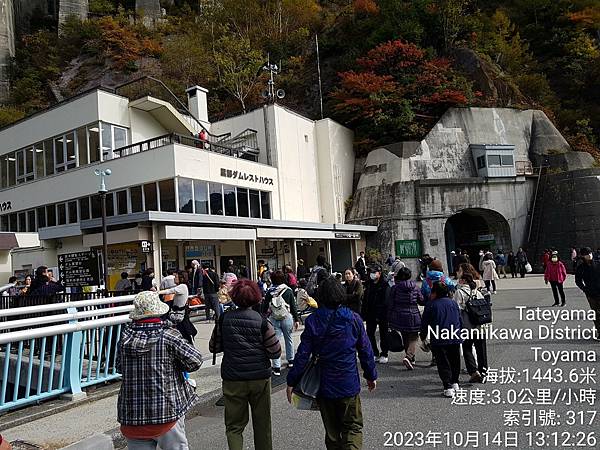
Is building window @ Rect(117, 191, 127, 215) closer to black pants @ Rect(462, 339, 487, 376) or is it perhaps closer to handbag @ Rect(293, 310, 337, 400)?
black pants @ Rect(462, 339, 487, 376)

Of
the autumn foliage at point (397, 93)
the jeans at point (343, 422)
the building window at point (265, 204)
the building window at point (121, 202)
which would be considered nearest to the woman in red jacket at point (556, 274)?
the jeans at point (343, 422)

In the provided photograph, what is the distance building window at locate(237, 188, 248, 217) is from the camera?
23422 millimetres

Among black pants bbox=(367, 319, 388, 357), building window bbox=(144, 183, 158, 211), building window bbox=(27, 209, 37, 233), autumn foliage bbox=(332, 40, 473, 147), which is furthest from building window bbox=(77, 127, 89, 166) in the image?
black pants bbox=(367, 319, 388, 357)

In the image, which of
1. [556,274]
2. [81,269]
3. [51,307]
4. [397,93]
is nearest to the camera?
[51,307]

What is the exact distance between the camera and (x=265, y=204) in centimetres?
2558

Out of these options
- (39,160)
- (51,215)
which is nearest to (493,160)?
(51,215)

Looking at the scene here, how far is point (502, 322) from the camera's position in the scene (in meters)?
10.7

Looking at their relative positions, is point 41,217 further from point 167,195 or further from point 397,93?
point 397,93

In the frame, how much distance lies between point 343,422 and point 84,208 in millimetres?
22267

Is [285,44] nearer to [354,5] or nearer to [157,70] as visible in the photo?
[354,5]

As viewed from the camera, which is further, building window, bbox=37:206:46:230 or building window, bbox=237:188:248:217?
building window, bbox=37:206:46:230

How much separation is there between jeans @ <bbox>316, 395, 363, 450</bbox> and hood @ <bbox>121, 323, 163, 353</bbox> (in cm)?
148

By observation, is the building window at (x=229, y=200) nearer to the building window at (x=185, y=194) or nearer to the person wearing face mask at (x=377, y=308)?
the building window at (x=185, y=194)

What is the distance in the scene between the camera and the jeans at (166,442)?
340 cm
